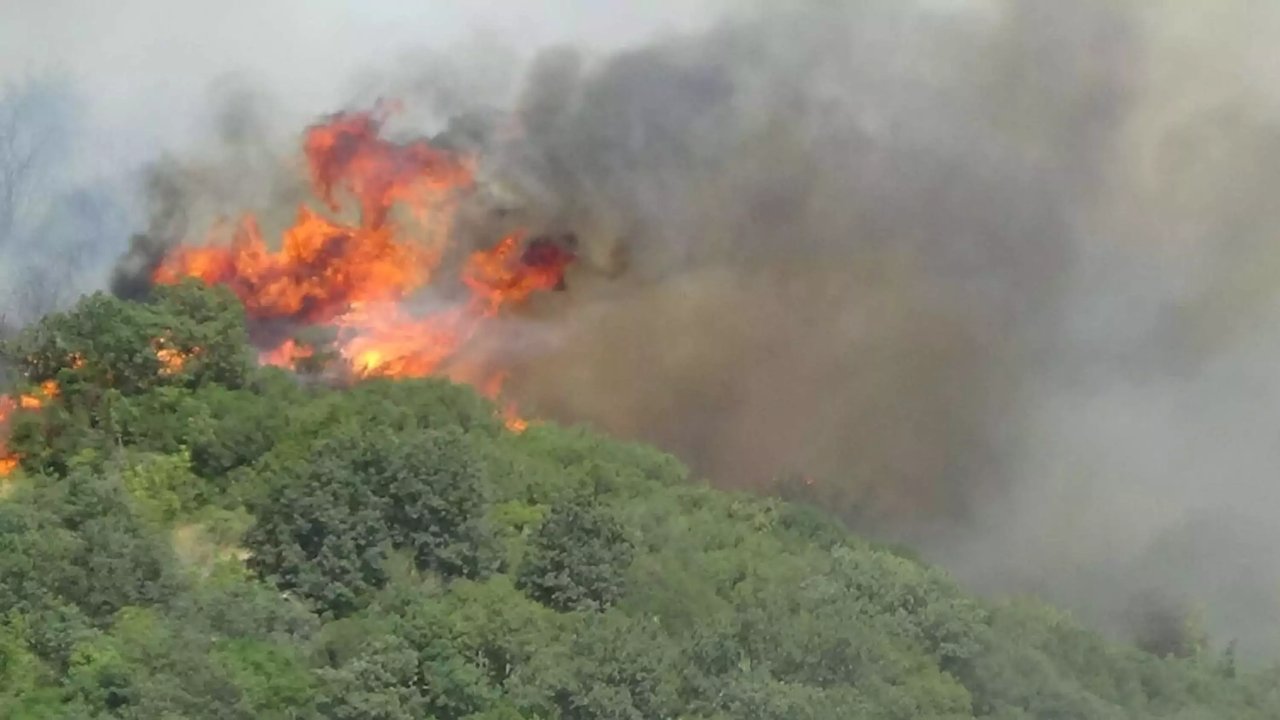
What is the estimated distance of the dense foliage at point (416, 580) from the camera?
1552 cm

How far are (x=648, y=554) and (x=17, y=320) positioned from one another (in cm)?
1075

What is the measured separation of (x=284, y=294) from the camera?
24938 mm

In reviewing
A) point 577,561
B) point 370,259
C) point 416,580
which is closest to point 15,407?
point 370,259

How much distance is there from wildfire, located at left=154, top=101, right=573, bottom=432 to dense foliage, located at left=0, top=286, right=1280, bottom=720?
237cm

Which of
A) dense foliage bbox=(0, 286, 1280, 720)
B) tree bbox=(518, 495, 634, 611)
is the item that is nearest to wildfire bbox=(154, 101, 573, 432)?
dense foliage bbox=(0, 286, 1280, 720)

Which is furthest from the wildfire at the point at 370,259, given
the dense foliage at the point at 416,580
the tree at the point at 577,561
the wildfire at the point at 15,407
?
the tree at the point at 577,561

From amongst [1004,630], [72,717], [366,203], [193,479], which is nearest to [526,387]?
[366,203]

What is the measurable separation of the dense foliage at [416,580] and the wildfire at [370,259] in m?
2.37

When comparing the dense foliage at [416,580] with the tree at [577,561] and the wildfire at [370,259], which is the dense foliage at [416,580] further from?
the wildfire at [370,259]

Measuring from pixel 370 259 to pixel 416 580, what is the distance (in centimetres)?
836

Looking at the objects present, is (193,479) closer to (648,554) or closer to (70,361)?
(70,361)

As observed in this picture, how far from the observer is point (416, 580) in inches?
697

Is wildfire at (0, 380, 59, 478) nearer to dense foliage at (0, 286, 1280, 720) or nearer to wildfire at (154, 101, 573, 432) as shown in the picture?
dense foliage at (0, 286, 1280, 720)

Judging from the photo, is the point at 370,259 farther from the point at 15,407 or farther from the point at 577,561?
the point at 577,561
